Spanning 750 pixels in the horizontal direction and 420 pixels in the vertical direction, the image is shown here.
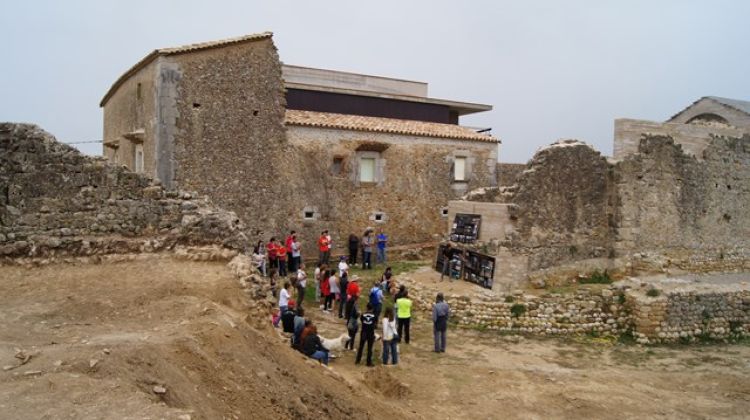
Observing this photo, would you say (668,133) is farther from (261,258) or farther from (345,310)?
(261,258)

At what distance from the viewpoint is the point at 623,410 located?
9156 millimetres

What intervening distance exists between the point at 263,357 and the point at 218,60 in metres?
12.1

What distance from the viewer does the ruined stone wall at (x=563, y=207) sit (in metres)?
14.9

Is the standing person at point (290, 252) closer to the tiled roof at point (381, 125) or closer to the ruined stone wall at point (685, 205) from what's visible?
the tiled roof at point (381, 125)

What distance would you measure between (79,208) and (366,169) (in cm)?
1214

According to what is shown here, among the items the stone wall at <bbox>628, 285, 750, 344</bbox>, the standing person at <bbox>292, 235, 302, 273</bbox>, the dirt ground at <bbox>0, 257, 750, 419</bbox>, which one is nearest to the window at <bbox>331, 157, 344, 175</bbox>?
the standing person at <bbox>292, 235, 302, 273</bbox>

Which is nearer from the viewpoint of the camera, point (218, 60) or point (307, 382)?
point (307, 382)

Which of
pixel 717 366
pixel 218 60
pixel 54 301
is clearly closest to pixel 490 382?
pixel 717 366

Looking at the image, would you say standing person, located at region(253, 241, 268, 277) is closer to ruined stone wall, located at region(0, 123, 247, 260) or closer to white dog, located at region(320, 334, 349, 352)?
white dog, located at region(320, 334, 349, 352)

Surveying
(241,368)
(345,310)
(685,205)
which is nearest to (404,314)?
(345,310)

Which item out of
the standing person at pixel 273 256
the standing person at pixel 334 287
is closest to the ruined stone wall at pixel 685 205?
the standing person at pixel 334 287

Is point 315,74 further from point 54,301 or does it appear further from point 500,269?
point 54,301

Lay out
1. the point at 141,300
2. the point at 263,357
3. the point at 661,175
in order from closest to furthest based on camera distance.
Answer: the point at 263,357 → the point at 141,300 → the point at 661,175

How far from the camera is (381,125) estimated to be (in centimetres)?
2061
